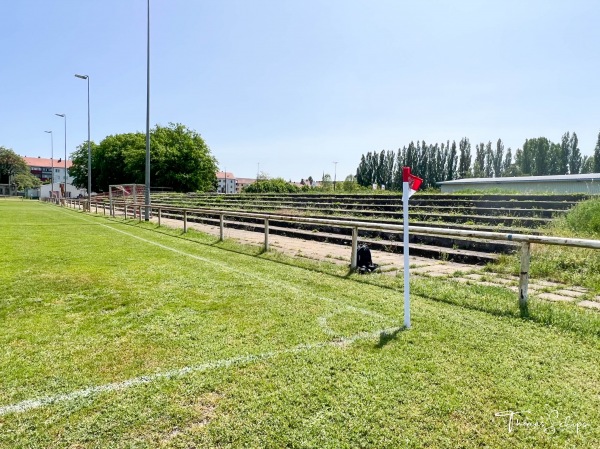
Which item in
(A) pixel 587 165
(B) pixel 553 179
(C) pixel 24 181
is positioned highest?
(A) pixel 587 165

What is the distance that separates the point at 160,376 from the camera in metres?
2.84

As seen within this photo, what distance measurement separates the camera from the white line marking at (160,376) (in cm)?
244

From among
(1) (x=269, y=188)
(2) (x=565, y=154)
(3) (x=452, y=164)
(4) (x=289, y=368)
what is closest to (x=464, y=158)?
(3) (x=452, y=164)

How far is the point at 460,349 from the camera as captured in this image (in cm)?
338

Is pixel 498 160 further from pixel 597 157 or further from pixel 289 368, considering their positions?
pixel 289 368

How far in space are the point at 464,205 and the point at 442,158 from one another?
71.5 meters

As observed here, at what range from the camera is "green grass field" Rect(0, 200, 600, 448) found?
2205mm

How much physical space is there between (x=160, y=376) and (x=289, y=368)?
0.97 meters

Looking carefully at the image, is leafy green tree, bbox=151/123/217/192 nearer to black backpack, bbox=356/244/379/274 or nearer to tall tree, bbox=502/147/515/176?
black backpack, bbox=356/244/379/274

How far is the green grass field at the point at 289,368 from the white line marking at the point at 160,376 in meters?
0.01

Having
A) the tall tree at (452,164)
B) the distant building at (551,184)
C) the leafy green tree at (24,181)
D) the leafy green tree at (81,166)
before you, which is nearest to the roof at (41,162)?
the leafy green tree at (24,181)

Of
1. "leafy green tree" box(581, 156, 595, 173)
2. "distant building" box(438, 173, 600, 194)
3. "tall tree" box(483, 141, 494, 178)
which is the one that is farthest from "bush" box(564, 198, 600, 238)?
"tall tree" box(483, 141, 494, 178)

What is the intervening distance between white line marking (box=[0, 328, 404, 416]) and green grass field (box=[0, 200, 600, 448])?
0.01 m

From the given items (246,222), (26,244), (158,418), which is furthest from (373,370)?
(246,222)
